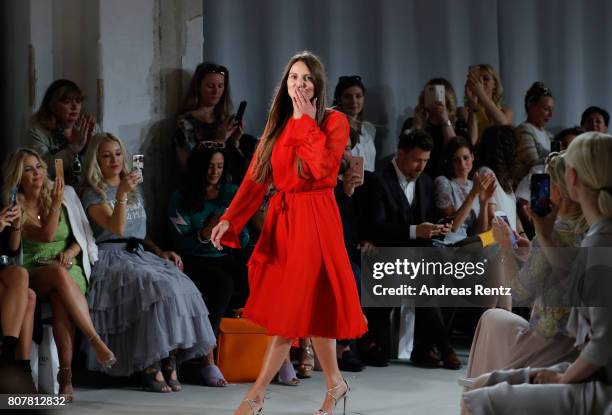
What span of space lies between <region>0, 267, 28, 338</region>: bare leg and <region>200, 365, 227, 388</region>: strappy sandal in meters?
0.97

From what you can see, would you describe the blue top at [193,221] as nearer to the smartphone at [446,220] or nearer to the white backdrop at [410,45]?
the white backdrop at [410,45]

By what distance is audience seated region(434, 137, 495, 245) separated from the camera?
557cm

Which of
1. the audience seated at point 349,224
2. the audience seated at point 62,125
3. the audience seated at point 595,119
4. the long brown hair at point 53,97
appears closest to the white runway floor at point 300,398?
the audience seated at point 349,224

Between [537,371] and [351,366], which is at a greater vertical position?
[537,371]

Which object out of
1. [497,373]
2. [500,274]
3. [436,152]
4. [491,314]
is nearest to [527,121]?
[436,152]

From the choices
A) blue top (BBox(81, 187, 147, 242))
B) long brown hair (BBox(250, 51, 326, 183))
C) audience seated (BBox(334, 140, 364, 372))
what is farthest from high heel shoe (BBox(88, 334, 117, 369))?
audience seated (BBox(334, 140, 364, 372))

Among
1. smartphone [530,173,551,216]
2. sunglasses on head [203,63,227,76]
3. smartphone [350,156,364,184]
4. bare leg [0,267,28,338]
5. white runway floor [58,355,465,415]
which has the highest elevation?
sunglasses on head [203,63,227,76]

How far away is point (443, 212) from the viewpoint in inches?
224

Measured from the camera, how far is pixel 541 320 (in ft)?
8.96

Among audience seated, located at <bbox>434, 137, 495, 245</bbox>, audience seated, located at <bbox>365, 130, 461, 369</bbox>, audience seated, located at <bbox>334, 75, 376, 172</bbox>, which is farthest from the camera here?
audience seated, located at <bbox>334, 75, 376, 172</bbox>

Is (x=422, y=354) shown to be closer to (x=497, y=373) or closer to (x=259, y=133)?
(x=259, y=133)

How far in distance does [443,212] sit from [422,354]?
81cm

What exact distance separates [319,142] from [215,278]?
1516mm

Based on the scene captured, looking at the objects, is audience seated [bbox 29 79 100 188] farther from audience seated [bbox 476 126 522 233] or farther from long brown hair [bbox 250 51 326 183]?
audience seated [bbox 476 126 522 233]
